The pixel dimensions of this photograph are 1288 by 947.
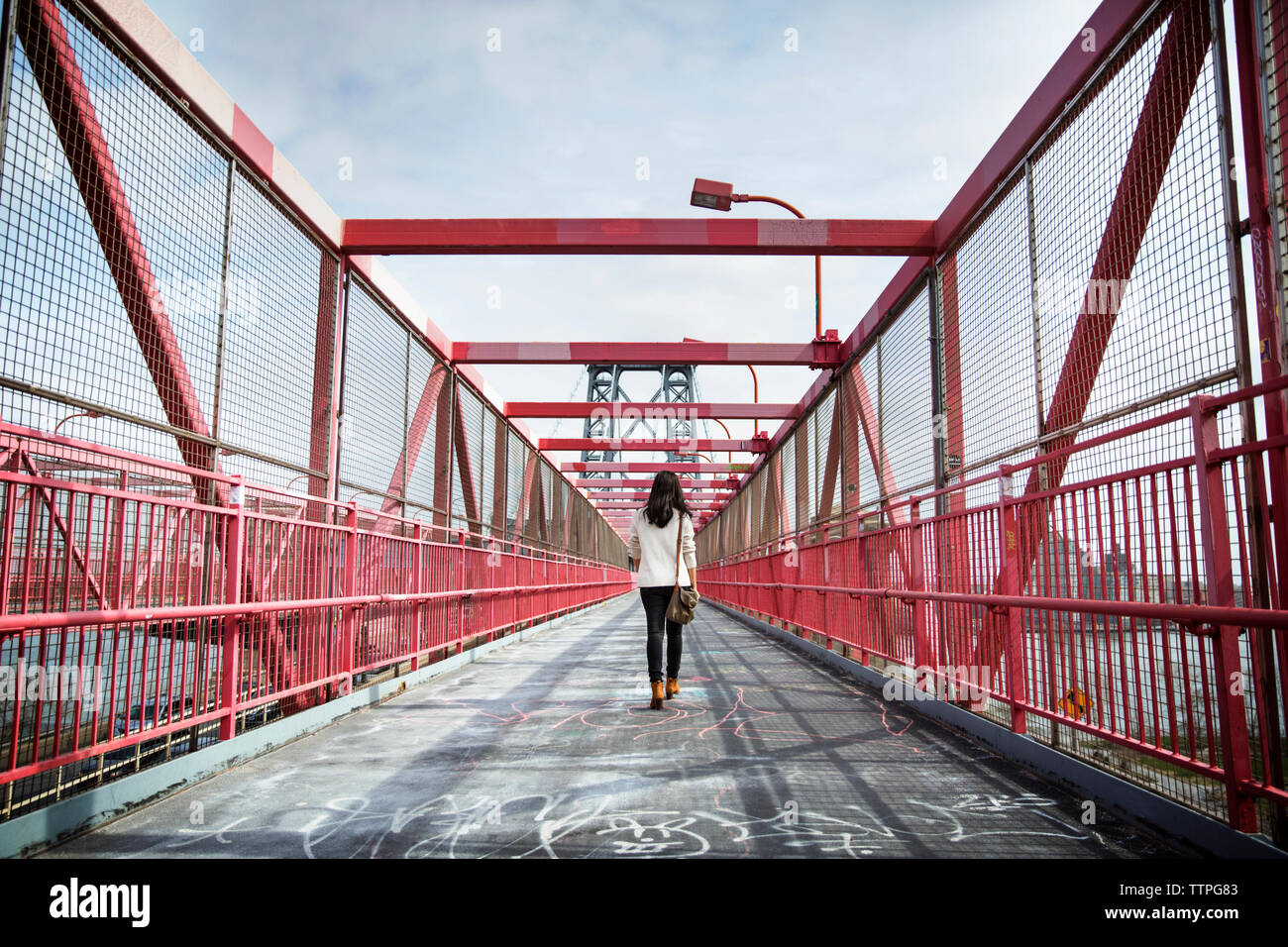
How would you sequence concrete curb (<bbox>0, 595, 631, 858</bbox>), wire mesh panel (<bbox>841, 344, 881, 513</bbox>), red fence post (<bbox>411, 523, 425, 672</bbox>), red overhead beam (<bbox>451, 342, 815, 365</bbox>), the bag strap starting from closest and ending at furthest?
concrete curb (<bbox>0, 595, 631, 858</bbox>)
the bag strap
red fence post (<bbox>411, 523, 425, 672</bbox>)
wire mesh panel (<bbox>841, 344, 881, 513</bbox>)
red overhead beam (<bbox>451, 342, 815, 365</bbox>)

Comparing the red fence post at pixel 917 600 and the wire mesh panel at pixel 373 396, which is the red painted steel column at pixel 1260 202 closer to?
the red fence post at pixel 917 600

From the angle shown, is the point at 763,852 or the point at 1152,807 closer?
the point at 763,852

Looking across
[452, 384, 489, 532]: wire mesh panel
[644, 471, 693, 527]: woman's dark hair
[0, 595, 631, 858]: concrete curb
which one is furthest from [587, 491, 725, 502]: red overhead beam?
[0, 595, 631, 858]: concrete curb

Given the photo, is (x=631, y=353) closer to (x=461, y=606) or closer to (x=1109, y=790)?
(x=461, y=606)

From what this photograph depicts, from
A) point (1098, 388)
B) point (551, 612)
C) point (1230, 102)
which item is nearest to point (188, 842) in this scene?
point (1098, 388)

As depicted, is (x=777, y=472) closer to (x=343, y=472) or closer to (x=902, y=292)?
(x=902, y=292)

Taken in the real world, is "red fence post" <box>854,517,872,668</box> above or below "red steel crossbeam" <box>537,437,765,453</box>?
below

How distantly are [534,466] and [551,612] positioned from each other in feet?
11.7

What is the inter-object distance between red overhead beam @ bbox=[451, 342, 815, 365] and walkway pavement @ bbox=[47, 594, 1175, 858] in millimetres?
6404

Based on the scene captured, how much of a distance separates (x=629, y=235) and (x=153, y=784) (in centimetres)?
568

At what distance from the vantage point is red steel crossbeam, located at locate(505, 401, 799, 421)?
15134mm

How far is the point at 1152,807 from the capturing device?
301 centimetres

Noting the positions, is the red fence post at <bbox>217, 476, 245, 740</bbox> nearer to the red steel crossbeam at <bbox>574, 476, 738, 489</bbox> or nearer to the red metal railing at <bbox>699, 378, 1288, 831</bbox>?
the red metal railing at <bbox>699, 378, 1288, 831</bbox>
